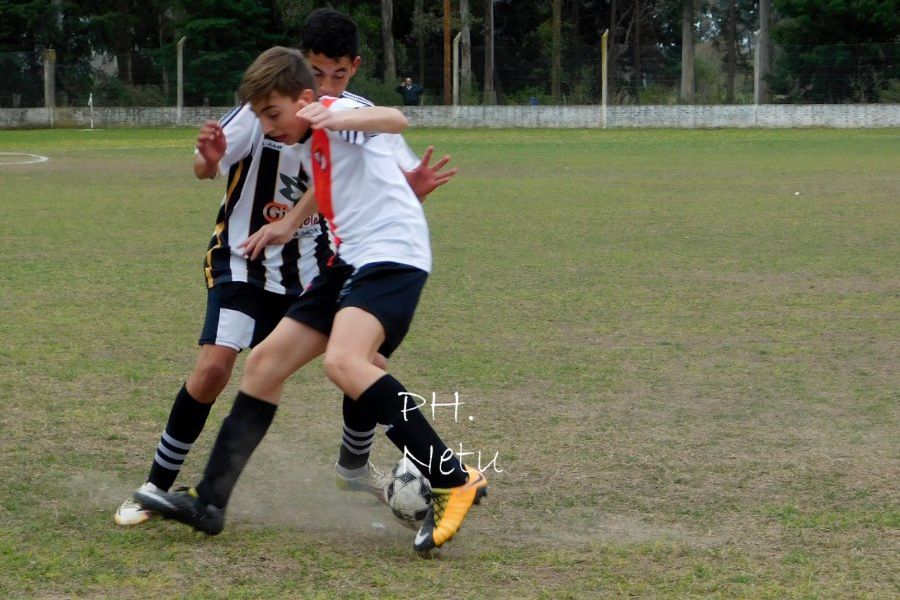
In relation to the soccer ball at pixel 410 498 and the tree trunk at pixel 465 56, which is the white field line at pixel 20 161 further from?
the soccer ball at pixel 410 498

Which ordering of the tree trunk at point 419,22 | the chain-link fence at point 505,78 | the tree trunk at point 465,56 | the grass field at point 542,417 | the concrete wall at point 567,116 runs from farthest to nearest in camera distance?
the tree trunk at point 419,22 < the tree trunk at point 465,56 < the chain-link fence at point 505,78 < the concrete wall at point 567,116 < the grass field at point 542,417

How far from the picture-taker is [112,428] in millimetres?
5457

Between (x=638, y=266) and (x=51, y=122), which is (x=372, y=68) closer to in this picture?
(x=51, y=122)

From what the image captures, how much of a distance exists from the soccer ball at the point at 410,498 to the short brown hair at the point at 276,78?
1296 millimetres

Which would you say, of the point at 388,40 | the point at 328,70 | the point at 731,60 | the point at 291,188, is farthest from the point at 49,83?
the point at 291,188

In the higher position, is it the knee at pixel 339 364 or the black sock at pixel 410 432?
the knee at pixel 339 364

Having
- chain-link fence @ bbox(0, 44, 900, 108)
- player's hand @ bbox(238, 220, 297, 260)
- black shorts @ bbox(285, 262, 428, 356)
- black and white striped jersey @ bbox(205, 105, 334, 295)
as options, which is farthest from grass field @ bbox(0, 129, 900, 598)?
chain-link fence @ bbox(0, 44, 900, 108)

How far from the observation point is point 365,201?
13.1 feet

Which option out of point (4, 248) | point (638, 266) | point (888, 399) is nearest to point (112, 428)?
point (888, 399)

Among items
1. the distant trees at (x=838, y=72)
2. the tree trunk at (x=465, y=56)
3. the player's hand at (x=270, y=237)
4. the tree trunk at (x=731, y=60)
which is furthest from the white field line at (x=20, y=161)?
the tree trunk at (x=731, y=60)

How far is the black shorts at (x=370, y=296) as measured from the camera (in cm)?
389

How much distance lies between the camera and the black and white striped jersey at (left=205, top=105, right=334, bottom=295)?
14.4 ft

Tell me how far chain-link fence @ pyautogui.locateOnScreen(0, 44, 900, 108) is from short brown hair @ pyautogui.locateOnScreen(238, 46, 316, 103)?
125ft

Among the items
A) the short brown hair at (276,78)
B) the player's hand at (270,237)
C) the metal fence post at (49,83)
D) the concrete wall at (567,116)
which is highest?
the metal fence post at (49,83)
